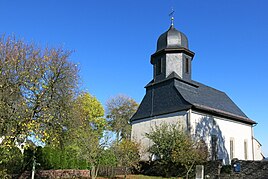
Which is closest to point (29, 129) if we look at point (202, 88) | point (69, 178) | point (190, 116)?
point (69, 178)

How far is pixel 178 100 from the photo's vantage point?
2845cm

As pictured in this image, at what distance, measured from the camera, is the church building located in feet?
91.5

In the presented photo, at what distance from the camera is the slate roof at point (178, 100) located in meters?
28.4

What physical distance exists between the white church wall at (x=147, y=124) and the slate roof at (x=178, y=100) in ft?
1.48

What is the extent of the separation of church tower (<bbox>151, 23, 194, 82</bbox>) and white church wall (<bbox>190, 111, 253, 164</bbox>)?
5320 millimetres

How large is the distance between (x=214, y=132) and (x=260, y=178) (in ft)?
A: 32.5

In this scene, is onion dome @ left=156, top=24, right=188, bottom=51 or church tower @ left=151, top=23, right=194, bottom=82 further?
onion dome @ left=156, top=24, right=188, bottom=51

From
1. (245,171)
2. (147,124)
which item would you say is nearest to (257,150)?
(147,124)

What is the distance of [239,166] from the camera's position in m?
20.6

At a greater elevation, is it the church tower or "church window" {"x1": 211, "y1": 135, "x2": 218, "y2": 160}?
the church tower

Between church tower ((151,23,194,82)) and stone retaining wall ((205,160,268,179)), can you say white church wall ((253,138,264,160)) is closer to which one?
church tower ((151,23,194,82))

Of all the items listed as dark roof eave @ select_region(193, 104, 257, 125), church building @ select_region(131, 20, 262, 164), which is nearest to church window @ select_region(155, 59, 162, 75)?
church building @ select_region(131, 20, 262, 164)

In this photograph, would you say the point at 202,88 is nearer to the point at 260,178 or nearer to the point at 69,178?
the point at 260,178

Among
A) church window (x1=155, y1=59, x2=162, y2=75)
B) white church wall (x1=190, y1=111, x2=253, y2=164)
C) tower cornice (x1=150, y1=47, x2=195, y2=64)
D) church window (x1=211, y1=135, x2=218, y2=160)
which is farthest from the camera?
church window (x1=155, y1=59, x2=162, y2=75)
